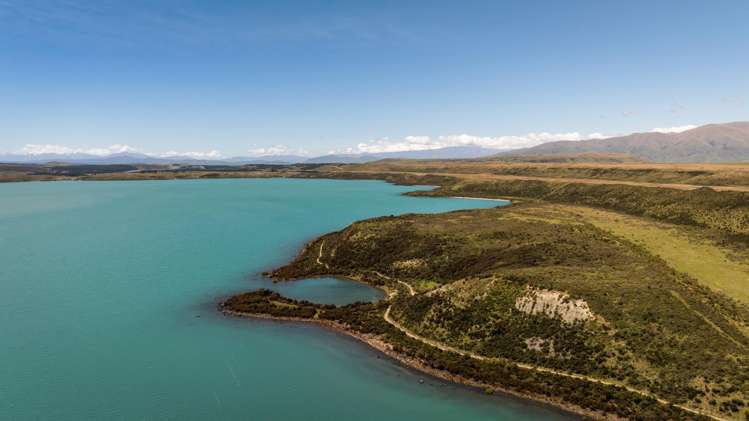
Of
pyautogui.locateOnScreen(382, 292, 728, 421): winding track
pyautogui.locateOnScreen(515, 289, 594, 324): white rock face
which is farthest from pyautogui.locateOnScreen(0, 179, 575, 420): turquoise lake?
pyautogui.locateOnScreen(515, 289, 594, 324): white rock face

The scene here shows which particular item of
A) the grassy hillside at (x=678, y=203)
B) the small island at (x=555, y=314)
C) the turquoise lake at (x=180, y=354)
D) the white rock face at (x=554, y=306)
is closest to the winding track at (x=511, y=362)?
the small island at (x=555, y=314)

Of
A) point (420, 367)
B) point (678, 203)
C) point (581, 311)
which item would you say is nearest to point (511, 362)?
point (420, 367)

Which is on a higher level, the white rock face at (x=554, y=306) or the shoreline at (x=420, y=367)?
the white rock face at (x=554, y=306)

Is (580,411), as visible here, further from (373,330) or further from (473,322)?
(373,330)

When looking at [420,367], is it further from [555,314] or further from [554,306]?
[554,306]

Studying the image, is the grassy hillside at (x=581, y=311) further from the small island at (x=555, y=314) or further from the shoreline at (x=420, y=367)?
the shoreline at (x=420, y=367)

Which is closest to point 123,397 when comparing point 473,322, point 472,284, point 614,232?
point 473,322
